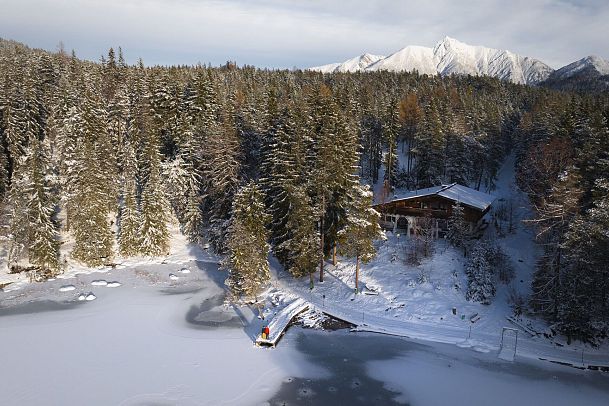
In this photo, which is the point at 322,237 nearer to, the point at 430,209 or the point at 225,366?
the point at 430,209

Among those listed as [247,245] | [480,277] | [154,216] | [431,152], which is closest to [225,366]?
[247,245]

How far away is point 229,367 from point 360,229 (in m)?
15.3

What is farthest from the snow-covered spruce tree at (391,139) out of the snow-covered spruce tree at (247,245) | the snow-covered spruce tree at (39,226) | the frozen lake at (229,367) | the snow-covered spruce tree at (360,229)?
the snow-covered spruce tree at (39,226)

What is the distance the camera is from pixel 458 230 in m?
40.3

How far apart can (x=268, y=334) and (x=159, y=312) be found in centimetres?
1076

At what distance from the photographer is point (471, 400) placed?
2308cm

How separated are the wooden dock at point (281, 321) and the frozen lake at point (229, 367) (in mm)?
655

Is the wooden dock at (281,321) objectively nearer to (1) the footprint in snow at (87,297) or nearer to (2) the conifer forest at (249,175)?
(2) the conifer forest at (249,175)

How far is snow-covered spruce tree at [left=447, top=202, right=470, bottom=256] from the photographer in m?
40.2

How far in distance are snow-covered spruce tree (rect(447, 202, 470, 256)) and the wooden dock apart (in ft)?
54.0

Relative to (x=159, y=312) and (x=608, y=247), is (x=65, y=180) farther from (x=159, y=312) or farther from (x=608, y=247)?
(x=608, y=247)

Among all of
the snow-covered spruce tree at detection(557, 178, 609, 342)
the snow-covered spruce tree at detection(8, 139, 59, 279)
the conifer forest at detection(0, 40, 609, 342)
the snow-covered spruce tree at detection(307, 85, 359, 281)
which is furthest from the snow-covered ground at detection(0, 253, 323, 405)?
the snow-covered spruce tree at detection(557, 178, 609, 342)

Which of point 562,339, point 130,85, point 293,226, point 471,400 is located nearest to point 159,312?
point 293,226

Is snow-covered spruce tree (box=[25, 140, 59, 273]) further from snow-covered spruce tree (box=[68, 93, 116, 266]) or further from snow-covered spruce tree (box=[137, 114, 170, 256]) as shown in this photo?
snow-covered spruce tree (box=[137, 114, 170, 256])
